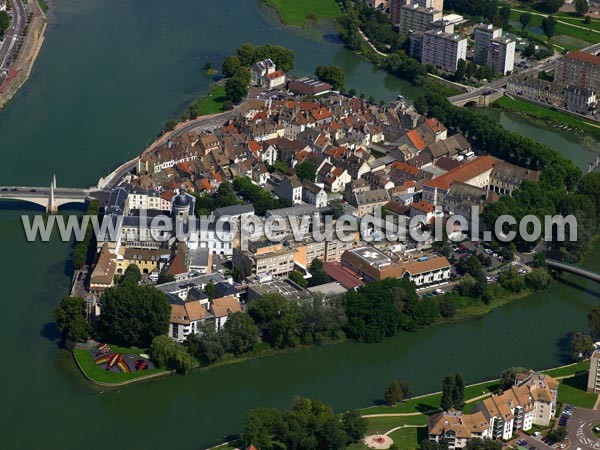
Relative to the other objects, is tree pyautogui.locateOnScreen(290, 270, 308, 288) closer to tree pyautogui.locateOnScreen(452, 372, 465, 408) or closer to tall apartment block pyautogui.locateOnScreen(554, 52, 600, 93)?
tree pyautogui.locateOnScreen(452, 372, 465, 408)

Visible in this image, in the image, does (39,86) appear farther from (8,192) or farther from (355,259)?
(355,259)

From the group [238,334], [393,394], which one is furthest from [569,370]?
[238,334]

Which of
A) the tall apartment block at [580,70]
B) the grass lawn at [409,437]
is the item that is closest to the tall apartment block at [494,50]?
the tall apartment block at [580,70]

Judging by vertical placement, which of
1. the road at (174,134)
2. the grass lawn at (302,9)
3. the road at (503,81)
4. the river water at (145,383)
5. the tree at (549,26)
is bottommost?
the river water at (145,383)

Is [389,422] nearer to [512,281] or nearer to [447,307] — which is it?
[447,307]

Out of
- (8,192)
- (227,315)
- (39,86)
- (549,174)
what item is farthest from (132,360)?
(39,86)

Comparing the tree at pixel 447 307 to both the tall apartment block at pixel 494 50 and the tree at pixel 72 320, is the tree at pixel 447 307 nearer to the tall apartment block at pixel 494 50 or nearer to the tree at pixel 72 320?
the tree at pixel 72 320
